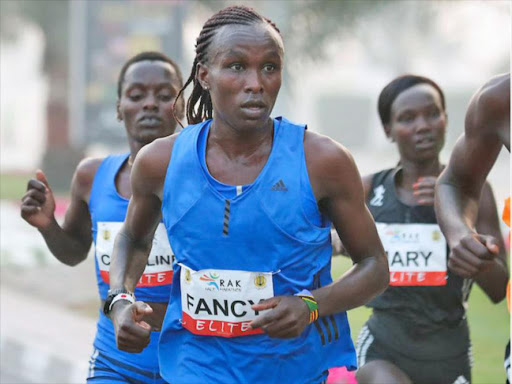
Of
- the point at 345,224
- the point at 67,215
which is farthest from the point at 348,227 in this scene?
the point at 67,215

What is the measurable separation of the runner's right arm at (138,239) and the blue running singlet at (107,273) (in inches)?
17.1

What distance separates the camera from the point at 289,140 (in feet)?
11.2

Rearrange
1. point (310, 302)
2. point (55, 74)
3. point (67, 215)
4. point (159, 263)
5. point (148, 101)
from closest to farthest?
point (310, 302) → point (159, 263) → point (148, 101) → point (67, 215) → point (55, 74)

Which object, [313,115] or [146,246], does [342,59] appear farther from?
[146,246]

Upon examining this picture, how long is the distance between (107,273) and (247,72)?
60.9 inches

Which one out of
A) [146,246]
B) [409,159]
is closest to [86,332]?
[409,159]

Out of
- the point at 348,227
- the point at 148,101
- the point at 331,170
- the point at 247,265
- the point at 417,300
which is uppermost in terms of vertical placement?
the point at 148,101

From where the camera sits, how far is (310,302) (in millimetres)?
3260

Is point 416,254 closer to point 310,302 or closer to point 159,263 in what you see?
point 159,263

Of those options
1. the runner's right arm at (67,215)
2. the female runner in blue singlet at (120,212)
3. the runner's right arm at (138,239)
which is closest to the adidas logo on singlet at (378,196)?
the female runner in blue singlet at (120,212)

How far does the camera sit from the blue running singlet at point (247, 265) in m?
3.30

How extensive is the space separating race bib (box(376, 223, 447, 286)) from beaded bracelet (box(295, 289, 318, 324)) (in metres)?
1.69

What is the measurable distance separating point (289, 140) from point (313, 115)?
182ft

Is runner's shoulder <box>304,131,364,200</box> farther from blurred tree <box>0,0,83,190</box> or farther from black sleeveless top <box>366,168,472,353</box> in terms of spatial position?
blurred tree <box>0,0,83,190</box>
